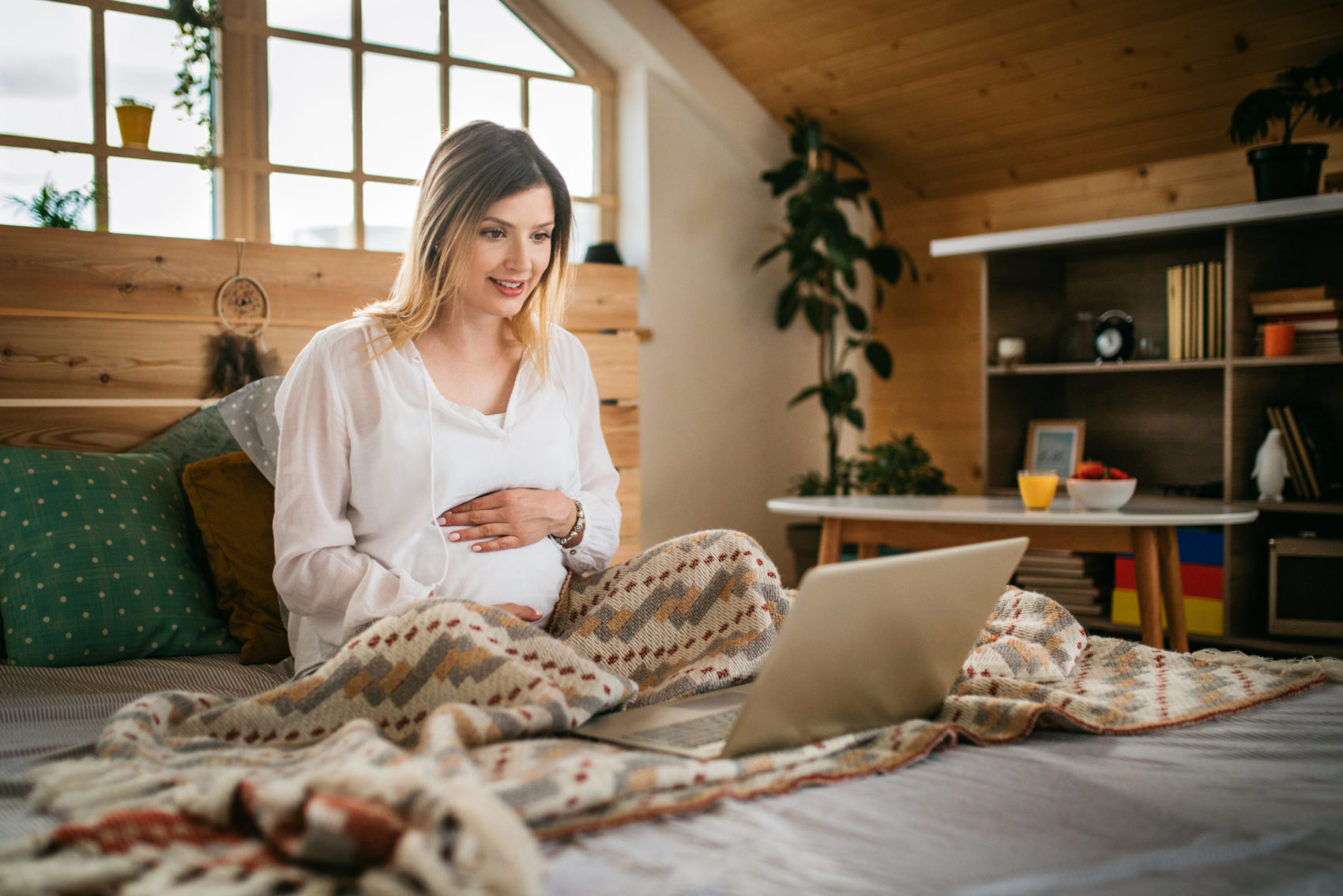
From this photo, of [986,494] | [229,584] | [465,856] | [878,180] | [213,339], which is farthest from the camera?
[878,180]

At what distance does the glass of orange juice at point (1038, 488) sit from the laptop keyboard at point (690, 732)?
1404 mm

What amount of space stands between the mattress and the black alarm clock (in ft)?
7.32

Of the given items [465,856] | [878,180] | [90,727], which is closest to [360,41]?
[878,180]

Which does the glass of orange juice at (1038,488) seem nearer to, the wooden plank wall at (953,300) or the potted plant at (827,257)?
the potted plant at (827,257)

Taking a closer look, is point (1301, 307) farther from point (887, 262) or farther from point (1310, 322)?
point (887, 262)

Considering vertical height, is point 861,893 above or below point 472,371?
below

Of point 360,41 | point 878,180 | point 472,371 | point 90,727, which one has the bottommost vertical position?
point 90,727

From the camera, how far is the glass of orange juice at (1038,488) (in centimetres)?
230

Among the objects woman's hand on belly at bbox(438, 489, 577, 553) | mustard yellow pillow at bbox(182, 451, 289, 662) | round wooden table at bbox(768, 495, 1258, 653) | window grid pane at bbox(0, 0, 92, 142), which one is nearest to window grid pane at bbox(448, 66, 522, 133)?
window grid pane at bbox(0, 0, 92, 142)

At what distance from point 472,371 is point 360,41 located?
2157mm

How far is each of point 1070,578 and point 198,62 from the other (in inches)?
112

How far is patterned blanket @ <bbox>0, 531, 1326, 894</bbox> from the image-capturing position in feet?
2.25

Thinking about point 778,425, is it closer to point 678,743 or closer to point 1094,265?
point 1094,265

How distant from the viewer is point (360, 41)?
10.8 ft
